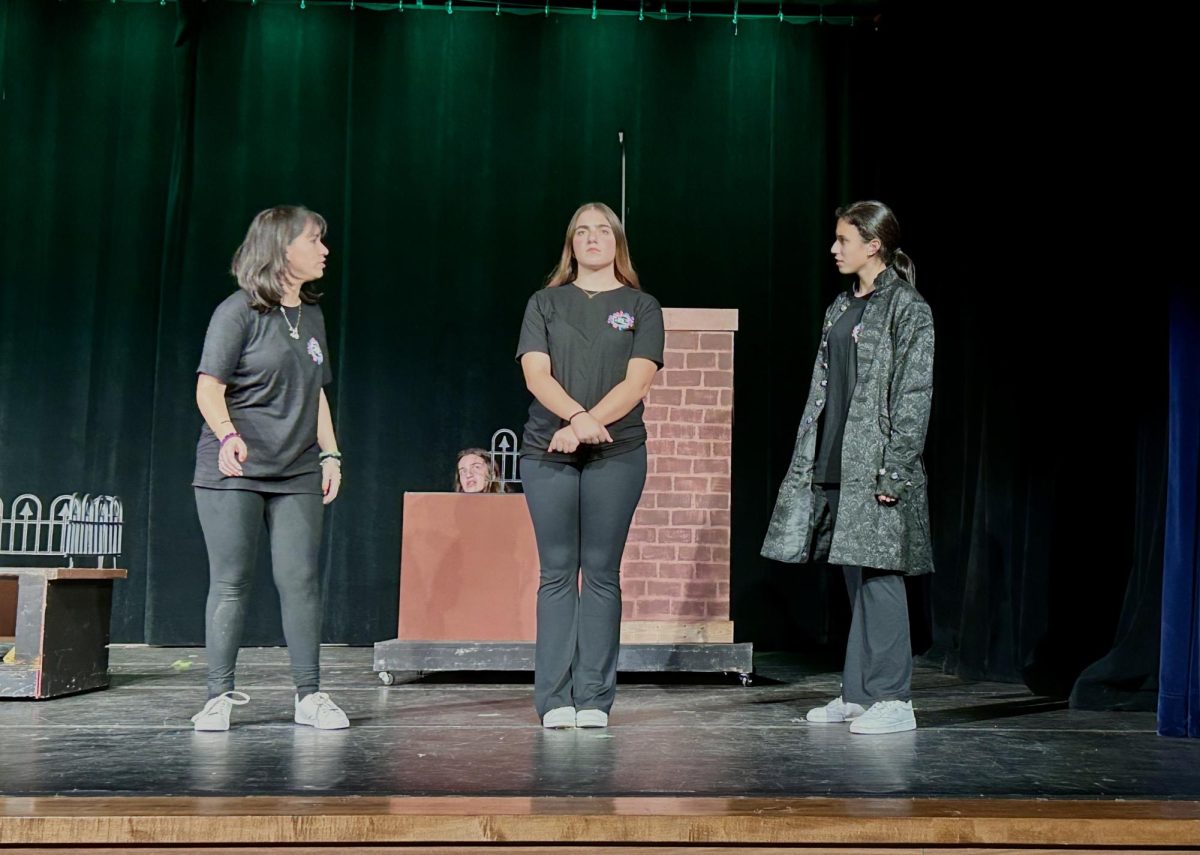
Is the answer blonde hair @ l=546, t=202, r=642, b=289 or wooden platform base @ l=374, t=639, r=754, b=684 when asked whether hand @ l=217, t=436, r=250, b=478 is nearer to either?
blonde hair @ l=546, t=202, r=642, b=289

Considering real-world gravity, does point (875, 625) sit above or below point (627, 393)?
below

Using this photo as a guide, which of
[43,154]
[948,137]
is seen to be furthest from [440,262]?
[948,137]

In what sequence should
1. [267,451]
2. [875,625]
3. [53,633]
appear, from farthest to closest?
[53,633] < [875,625] < [267,451]

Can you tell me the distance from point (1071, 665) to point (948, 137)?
238 cm

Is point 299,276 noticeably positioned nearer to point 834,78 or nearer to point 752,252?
point 752,252

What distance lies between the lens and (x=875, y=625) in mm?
3309

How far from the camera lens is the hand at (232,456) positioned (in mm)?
2984

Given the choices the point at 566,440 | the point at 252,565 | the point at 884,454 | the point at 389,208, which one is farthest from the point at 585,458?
the point at 389,208

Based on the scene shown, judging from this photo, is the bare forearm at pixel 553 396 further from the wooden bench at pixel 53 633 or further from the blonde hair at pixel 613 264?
the wooden bench at pixel 53 633

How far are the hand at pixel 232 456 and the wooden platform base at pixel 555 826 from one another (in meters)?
0.99

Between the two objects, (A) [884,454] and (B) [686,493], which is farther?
(B) [686,493]

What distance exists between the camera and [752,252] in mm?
A: 6480

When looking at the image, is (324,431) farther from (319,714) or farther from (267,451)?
(319,714)

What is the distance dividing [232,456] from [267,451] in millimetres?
117
